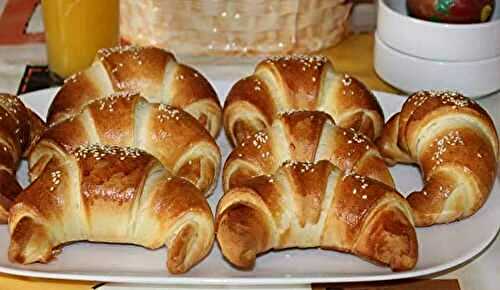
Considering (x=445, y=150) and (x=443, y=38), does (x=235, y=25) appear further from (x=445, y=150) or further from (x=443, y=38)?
(x=445, y=150)

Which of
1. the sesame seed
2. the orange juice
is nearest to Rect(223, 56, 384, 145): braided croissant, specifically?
the sesame seed

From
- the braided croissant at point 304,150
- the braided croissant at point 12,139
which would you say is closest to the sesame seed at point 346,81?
the braided croissant at point 304,150

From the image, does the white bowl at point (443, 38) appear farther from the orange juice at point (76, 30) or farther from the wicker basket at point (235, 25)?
the orange juice at point (76, 30)

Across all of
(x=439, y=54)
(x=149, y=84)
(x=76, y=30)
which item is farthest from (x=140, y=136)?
(x=439, y=54)

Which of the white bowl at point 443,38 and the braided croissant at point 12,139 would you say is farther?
the white bowl at point 443,38

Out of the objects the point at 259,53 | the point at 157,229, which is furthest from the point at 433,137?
the point at 259,53

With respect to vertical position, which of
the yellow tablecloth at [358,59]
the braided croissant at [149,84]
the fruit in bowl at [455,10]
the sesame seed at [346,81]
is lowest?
the yellow tablecloth at [358,59]
